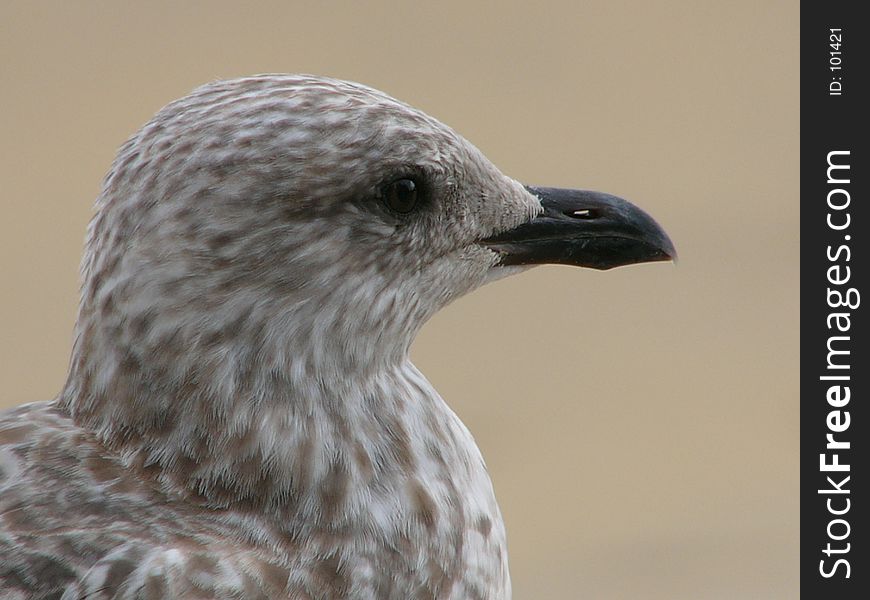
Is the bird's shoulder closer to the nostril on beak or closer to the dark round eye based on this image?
the dark round eye

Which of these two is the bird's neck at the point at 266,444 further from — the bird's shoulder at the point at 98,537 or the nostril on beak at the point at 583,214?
the nostril on beak at the point at 583,214

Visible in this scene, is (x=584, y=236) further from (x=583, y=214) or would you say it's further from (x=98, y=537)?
(x=98, y=537)

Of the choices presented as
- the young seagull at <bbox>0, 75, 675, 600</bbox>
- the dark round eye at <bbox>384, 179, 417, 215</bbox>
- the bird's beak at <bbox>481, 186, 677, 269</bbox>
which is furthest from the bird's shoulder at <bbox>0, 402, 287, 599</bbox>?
the bird's beak at <bbox>481, 186, 677, 269</bbox>

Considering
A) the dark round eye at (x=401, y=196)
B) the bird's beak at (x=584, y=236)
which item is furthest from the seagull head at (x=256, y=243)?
the bird's beak at (x=584, y=236)

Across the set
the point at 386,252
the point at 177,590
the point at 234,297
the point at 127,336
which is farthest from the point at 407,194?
the point at 177,590

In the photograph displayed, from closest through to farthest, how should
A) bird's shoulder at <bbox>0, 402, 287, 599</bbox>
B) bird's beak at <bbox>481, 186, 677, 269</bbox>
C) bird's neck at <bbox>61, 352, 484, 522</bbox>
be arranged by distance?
bird's shoulder at <bbox>0, 402, 287, 599</bbox> → bird's neck at <bbox>61, 352, 484, 522</bbox> → bird's beak at <bbox>481, 186, 677, 269</bbox>

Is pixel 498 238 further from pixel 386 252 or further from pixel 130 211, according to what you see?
pixel 130 211
